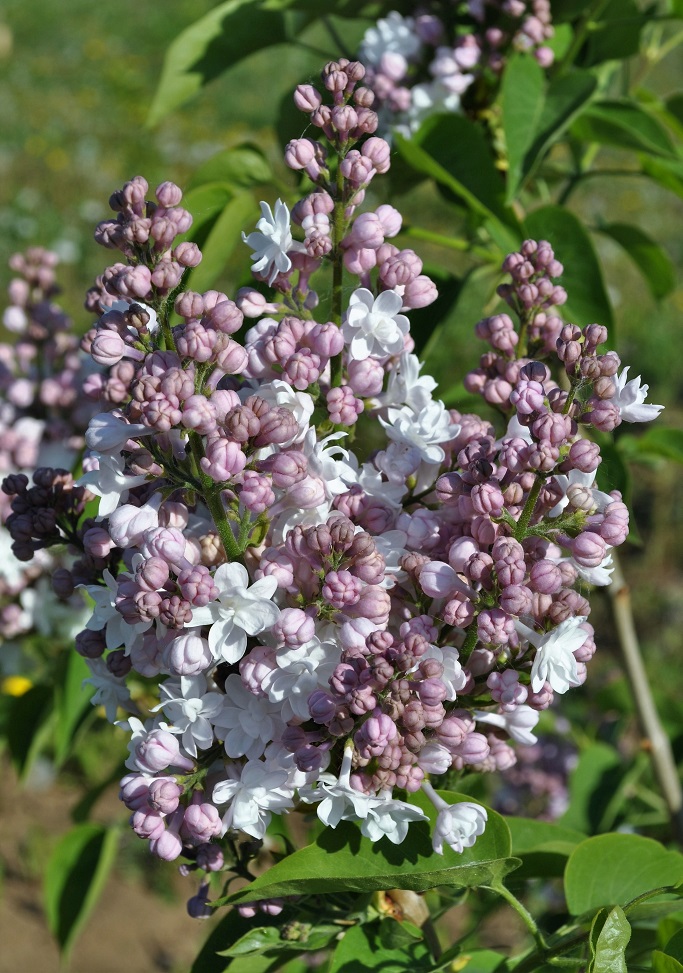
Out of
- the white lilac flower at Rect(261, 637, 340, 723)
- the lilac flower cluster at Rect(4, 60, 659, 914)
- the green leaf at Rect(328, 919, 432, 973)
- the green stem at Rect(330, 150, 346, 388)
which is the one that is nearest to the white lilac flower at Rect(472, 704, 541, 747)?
the lilac flower cluster at Rect(4, 60, 659, 914)

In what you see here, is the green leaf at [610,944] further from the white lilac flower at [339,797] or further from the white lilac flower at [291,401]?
the white lilac flower at [291,401]

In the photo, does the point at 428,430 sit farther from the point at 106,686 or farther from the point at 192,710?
the point at 106,686

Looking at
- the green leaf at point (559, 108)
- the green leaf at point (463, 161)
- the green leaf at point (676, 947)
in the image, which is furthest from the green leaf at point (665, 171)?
the green leaf at point (676, 947)

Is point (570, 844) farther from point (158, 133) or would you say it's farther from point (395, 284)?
point (158, 133)

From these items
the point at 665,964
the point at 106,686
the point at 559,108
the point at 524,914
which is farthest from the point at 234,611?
the point at 559,108

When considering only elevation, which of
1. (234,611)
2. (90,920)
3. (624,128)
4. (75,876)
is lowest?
(90,920)

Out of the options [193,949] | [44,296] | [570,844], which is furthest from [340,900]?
[193,949]
